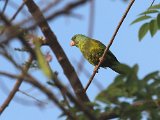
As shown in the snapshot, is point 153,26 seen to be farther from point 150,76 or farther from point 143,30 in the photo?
point 150,76

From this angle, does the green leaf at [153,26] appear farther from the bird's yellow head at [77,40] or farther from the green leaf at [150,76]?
the bird's yellow head at [77,40]

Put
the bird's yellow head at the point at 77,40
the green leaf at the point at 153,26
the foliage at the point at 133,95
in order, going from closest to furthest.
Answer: the foliage at the point at 133,95
the green leaf at the point at 153,26
the bird's yellow head at the point at 77,40

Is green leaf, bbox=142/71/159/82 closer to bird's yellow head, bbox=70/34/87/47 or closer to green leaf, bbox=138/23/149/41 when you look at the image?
green leaf, bbox=138/23/149/41

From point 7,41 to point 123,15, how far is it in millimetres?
1608

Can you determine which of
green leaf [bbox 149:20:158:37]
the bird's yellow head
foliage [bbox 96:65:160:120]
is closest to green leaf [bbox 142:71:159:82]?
foliage [bbox 96:65:160:120]

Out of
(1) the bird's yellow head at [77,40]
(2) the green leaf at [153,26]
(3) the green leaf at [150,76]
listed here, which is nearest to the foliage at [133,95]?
(3) the green leaf at [150,76]

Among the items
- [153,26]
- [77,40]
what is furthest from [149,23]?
[77,40]

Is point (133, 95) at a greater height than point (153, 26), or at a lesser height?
lesser

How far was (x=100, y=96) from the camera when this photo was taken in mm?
1459

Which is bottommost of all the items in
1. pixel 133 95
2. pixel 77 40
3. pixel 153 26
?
pixel 133 95

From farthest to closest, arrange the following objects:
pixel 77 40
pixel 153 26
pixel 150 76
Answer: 1. pixel 77 40
2. pixel 153 26
3. pixel 150 76

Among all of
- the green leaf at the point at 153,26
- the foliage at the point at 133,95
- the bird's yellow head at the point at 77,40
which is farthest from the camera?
the bird's yellow head at the point at 77,40

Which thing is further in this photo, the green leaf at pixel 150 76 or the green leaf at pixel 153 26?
the green leaf at pixel 153 26

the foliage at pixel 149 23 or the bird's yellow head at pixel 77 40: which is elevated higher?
the bird's yellow head at pixel 77 40
